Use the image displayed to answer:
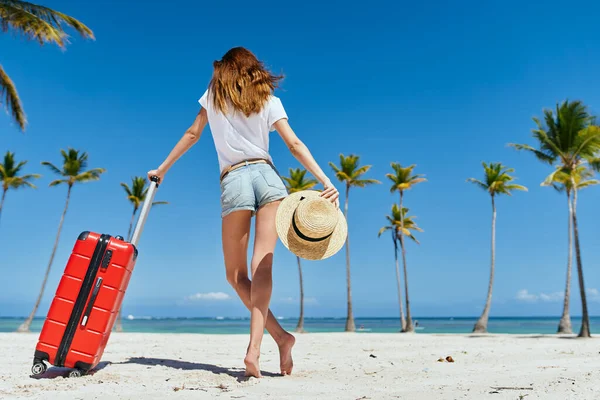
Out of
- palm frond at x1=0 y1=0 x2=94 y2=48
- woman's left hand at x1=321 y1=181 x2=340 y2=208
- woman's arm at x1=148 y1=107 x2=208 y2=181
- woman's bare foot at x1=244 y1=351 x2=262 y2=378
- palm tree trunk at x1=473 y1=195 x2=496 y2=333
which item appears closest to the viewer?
woman's bare foot at x1=244 y1=351 x2=262 y2=378

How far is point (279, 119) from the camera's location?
379cm

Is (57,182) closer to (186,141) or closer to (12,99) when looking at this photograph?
(12,99)

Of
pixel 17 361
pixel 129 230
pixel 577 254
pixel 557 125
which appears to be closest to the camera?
pixel 17 361

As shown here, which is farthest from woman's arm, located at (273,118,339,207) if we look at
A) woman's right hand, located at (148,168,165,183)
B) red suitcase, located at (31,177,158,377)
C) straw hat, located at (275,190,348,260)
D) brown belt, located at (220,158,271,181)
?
red suitcase, located at (31,177,158,377)

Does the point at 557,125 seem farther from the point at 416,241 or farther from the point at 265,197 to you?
the point at 265,197

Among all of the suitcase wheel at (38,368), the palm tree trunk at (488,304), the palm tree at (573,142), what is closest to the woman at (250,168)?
the suitcase wheel at (38,368)

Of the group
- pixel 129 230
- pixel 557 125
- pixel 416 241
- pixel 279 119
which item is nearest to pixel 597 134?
pixel 557 125

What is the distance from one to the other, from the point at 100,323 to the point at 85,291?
25cm

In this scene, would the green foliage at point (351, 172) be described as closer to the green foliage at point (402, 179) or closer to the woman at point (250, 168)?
the green foliage at point (402, 179)

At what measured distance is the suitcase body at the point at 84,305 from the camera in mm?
3451

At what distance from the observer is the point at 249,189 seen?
3.64 meters

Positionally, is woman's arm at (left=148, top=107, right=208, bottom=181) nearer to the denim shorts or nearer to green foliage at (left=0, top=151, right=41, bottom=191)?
the denim shorts

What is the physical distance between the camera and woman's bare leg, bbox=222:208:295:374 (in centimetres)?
373

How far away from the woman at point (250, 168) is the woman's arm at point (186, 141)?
0.13 m
